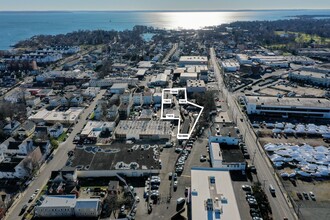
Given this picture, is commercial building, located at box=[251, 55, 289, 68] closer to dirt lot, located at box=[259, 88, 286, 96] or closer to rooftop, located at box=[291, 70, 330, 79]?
rooftop, located at box=[291, 70, 330, 79]

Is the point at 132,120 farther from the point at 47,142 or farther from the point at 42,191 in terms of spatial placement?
the point at 42,191

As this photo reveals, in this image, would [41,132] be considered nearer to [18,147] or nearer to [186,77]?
[18,147]

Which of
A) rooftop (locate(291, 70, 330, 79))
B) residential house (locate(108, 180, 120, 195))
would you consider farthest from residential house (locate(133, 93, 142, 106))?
rooftop (locate(291, 70, 330, 79))

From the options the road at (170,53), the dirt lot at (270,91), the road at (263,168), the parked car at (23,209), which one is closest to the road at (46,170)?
the parked car at (23,209)

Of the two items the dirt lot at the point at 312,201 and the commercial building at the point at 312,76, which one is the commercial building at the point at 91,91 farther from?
the commercial building at the point at 312,76

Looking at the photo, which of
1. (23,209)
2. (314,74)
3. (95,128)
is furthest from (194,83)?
(23,209)

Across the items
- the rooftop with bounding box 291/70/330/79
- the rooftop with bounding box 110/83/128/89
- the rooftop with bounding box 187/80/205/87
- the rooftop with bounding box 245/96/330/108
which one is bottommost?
the rooftop with bounding box 110/83/128/89

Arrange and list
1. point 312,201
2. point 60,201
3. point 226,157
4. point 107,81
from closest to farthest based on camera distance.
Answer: point 60,201 → point 312,201 → point 226,157 → point 107,81
